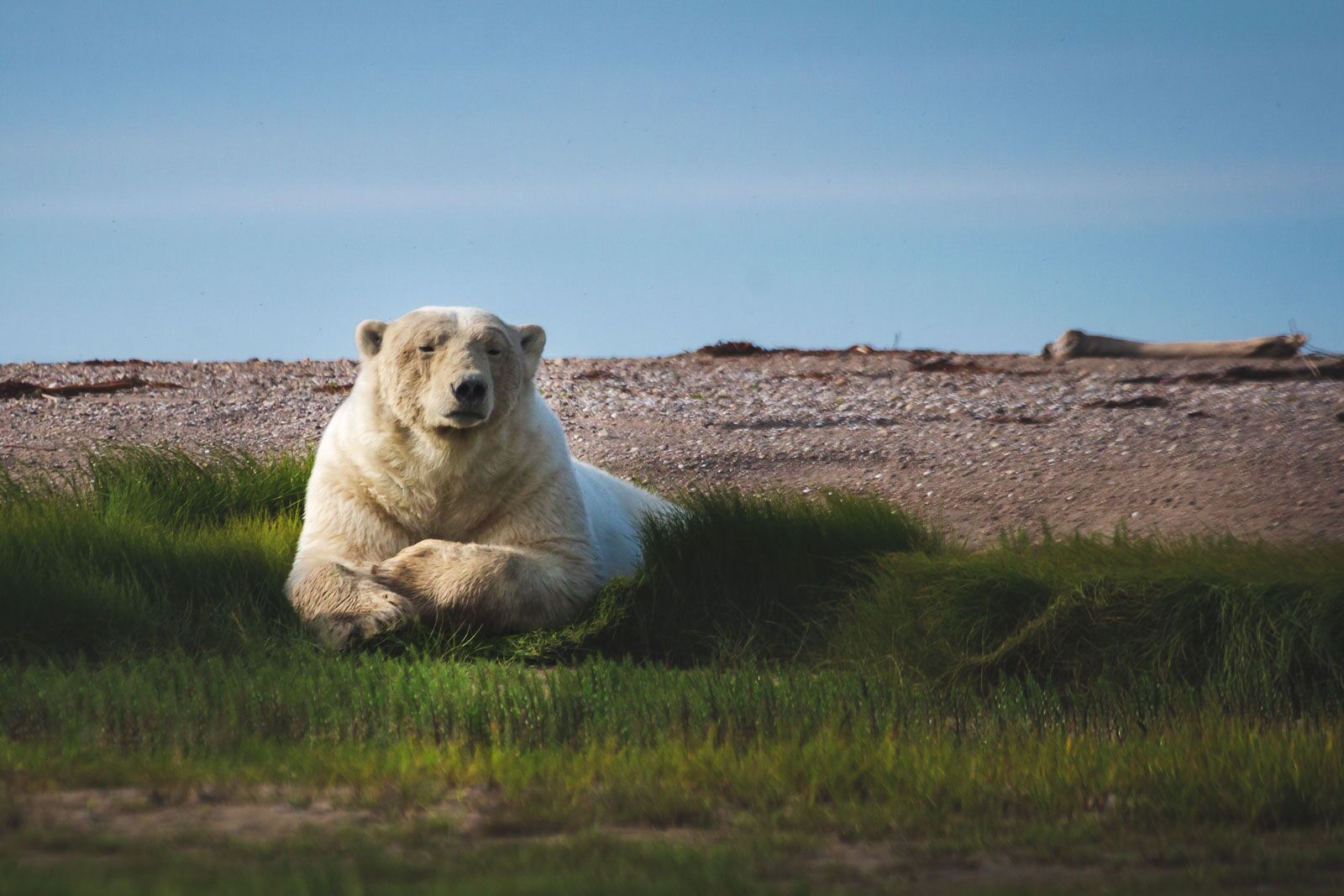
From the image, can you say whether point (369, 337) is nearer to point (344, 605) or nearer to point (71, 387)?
point (344, 605)

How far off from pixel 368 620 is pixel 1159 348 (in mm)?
13888

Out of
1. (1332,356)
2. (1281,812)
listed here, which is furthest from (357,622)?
(1332,356)

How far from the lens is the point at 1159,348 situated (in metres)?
18.0

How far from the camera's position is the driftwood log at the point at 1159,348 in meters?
17.3

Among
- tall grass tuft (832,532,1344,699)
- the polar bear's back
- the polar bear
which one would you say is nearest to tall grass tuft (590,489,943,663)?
the polar bear's back

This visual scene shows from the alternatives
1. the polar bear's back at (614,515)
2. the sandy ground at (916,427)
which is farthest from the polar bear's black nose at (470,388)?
the sandy ground at (916,427)

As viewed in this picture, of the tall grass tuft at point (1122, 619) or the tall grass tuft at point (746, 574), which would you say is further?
the tall grass tuft at point (746, 574)

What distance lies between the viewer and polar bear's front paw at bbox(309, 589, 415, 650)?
6.66 m

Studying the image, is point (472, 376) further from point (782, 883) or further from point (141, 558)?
point (782, 883)

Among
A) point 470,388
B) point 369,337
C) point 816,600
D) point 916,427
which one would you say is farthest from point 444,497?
point 916,427

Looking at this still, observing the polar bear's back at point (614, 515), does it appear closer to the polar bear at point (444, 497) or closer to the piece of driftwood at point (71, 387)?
the polar bear at point (444, 497)

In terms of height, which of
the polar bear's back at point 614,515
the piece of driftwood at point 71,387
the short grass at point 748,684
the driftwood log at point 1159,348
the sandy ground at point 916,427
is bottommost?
the short grass at point 748,684

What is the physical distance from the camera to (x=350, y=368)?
17828 mm

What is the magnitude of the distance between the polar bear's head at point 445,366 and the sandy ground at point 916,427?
187 centimetres
